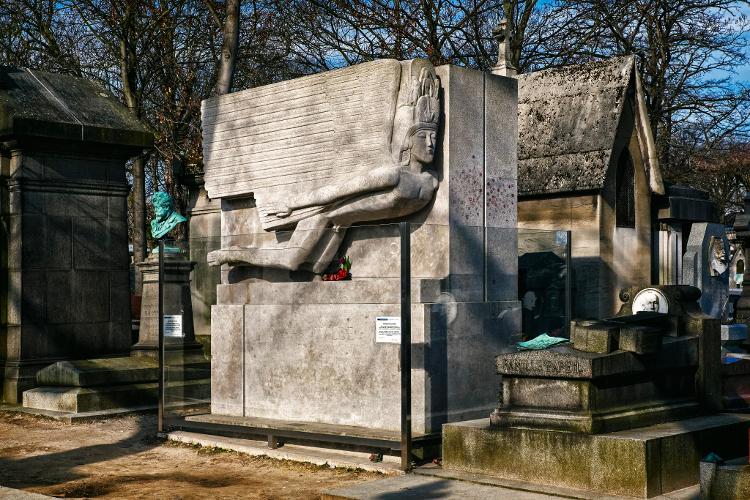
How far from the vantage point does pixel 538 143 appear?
648 inches

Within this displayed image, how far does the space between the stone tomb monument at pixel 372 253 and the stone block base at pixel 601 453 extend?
92cm

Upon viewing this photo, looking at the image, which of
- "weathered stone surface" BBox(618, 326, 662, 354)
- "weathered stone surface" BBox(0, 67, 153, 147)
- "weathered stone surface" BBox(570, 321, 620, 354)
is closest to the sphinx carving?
"weathered stone surface" BBox(570, 321, 620, 354)

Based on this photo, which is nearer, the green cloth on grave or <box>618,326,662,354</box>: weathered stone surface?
<box>618,326,662,354</box>: weathered stone surface

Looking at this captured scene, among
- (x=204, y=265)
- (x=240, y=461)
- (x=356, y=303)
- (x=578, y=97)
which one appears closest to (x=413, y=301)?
(x=356, y=303)

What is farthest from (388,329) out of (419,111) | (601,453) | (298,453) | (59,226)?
(59,226)

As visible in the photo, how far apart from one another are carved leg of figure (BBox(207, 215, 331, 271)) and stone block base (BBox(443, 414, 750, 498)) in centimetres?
270

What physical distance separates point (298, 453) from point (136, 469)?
1.55m

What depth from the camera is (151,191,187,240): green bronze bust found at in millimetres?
14656

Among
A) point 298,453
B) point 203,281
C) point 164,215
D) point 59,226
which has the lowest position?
point 298,453

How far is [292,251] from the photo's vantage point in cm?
1059

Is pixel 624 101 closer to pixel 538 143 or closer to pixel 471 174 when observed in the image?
pixel 538 143

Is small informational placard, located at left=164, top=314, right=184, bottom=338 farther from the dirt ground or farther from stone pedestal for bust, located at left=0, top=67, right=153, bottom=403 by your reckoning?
stone pedestal for bust, located at left=0, top=67, right=153, bottom=403

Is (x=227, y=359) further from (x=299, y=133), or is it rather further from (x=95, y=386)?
(x=95, y=386)

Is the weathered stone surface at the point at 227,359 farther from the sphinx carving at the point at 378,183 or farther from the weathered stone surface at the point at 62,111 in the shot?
the weathered stone surface at the point at 62,111
